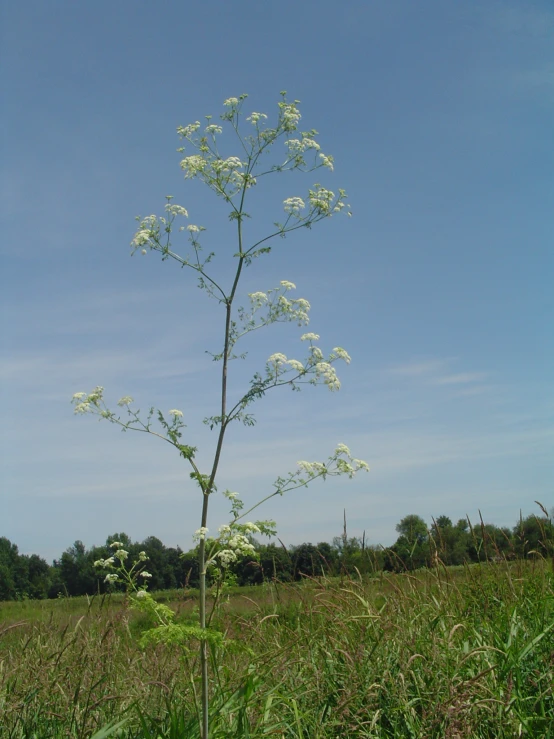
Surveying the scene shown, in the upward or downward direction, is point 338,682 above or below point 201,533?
below

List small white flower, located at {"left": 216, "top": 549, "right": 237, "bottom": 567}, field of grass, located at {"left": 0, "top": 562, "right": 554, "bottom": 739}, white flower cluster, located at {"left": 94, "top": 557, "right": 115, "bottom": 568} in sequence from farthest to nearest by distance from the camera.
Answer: white flower cluster, located at {"left": 94, "top": 557, "right": 115, "bottom": 568}, small white flower, located at {"left": 216, "top": 549, "right": 237, "bottom": 567}, field of grass, located at {"left": 0, "top": 562, "right": 554, "bottom": 739}

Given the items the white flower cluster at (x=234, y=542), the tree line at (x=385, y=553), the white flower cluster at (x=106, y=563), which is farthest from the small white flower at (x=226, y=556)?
the tree line at (x=385, y=553)

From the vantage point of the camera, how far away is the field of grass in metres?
4.13

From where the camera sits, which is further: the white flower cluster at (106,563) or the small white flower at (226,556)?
the white flower cluster at (106,563)

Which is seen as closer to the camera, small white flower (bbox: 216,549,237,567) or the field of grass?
the field of grass

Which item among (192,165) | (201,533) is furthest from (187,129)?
(201,533)

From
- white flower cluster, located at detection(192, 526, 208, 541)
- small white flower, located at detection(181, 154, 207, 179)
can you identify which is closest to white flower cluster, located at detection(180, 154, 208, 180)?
small white flower, located at detection(181, 154, 207, 179)

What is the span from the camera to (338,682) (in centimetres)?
491

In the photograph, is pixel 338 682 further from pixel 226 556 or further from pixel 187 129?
pixel 187 129

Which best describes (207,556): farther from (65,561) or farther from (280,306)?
(65,561)

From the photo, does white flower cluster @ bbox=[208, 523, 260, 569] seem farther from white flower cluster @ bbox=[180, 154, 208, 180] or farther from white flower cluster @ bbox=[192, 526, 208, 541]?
white flower cluster @ bbox=[180, 154, 208, 180]

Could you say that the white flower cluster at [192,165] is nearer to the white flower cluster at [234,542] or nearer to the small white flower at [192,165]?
the small white flower at [192,165]

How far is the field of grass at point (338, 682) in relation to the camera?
163 inches

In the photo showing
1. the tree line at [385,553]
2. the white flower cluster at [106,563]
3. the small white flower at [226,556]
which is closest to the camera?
the small white flower at [226,556]
